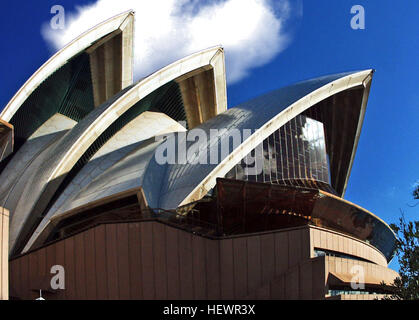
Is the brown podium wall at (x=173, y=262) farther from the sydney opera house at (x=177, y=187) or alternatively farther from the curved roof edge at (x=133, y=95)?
the curved roof edge at (x=133, y=95)

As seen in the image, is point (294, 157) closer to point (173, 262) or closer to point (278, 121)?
point (278, 121)

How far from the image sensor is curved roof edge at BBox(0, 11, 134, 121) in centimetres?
2554

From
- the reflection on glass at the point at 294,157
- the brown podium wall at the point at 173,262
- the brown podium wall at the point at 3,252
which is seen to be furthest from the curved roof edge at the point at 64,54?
the brown podium wall at the point at 3,252

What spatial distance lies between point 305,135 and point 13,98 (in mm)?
14970

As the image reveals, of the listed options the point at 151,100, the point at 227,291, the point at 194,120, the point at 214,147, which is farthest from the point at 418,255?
the point at 194,120

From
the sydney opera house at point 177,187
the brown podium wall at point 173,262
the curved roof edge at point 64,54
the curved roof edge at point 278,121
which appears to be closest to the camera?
the brown podium wall at point 173,262

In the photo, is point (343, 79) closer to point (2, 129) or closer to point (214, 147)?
point (214, 147)

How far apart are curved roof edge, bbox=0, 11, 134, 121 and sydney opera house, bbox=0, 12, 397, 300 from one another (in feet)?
0.27

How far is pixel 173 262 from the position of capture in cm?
1454

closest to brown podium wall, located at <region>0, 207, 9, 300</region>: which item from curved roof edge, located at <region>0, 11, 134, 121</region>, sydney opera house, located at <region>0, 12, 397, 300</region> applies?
sydney opera house, located at <region>0, 12, 397, 300</region>

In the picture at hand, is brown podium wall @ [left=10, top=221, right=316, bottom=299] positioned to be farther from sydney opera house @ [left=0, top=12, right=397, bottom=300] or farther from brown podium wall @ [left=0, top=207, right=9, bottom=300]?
brown podium wall @ [left=0, top=207, right=9, bottom=300]

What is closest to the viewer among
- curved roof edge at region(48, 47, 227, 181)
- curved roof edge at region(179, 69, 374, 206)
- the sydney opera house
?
the sydney opera house

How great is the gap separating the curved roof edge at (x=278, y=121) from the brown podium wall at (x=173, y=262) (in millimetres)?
3792

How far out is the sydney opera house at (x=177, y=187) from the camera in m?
14.4
